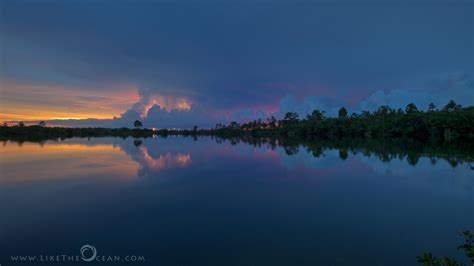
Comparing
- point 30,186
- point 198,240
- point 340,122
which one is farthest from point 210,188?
point 340,122

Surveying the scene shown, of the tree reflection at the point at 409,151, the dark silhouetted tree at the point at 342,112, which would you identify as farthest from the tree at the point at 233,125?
the tree reflection at the point at 409,151

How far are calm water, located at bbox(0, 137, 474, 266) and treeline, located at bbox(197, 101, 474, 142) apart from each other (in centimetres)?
4373

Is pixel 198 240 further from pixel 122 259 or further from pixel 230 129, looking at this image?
pixel 230 129

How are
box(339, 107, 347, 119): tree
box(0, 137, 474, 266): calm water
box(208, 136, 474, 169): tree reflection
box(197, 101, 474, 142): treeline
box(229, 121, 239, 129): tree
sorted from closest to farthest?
1. box(0, 137, 474, 266): calm water
2. box(208, 136, 474, 169): tree reflection
3. box(197, 101, 474, 142): treeline
4. box(339, 107, 347, 119): tree
5. box(229, 121, 239, 129): tree

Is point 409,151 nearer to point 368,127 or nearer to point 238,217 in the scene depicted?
point 238,217

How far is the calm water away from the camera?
5.71 metres

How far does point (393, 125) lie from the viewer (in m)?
64.4

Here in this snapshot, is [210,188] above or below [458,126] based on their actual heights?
below

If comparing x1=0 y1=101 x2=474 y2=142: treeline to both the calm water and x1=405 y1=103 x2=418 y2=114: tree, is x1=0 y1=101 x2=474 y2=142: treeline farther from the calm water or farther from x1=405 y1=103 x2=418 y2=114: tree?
the calm water

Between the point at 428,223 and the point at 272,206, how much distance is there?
413cm

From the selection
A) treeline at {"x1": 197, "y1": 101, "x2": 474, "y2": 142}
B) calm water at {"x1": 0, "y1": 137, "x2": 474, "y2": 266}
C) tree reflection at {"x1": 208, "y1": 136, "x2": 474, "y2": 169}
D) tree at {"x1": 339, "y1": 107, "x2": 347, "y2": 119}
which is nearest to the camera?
calm water at {"x1": 0, "y1": 137, "x2": 474, "y2": 266}

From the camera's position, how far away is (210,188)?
11.6 meters

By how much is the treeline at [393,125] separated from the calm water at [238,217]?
143 feet

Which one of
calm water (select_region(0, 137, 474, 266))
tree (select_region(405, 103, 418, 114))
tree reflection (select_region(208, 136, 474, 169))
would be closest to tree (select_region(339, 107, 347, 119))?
tree (select_region(405, 103, 418, 114))
